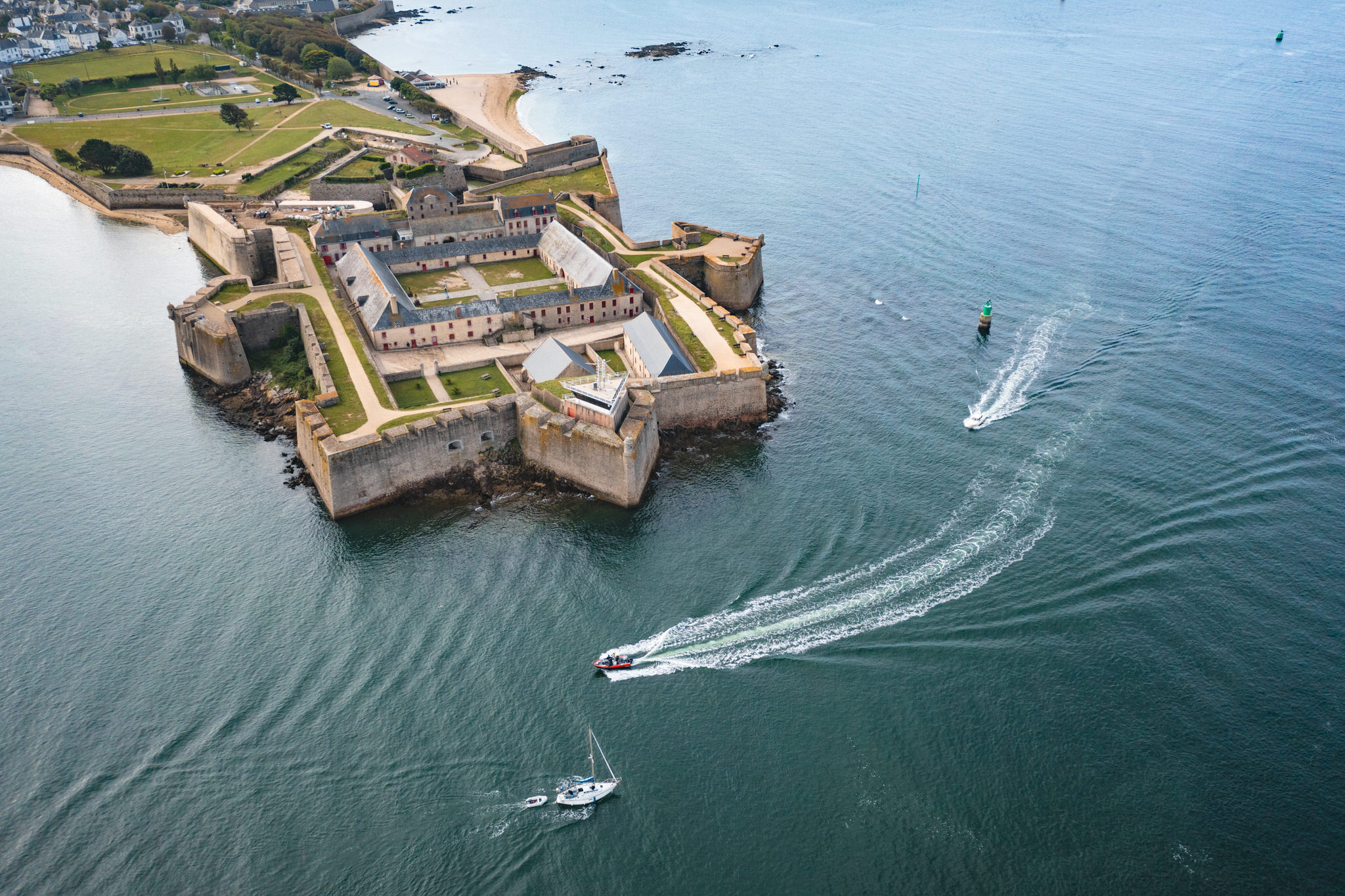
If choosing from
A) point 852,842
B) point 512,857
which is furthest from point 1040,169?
point 512,857

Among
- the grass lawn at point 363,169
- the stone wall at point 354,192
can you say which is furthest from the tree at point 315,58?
the stone wall at point 354,192

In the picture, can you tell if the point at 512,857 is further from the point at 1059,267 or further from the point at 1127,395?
the point at 1059,267

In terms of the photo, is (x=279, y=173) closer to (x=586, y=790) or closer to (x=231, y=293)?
(x=231, y=293)

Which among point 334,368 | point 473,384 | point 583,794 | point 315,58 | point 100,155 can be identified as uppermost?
point 315,58

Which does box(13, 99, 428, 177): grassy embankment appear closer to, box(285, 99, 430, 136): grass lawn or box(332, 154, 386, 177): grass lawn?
box(285, 99, 430, 136): grass lawn

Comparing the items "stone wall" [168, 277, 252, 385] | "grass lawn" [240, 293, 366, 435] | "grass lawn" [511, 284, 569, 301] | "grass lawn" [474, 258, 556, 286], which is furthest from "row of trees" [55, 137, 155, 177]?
"grass lawn" [511, 284, 569, 301]

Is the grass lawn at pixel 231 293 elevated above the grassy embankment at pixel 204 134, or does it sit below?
below

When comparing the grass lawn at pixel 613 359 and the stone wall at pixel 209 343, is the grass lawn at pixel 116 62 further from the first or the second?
the grass lawn at pixel 613 359

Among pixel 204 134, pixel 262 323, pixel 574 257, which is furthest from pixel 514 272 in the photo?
pixel 204 134
